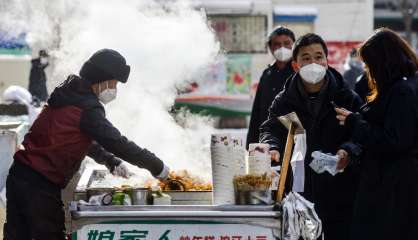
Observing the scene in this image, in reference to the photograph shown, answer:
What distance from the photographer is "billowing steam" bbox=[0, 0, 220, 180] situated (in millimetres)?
7316

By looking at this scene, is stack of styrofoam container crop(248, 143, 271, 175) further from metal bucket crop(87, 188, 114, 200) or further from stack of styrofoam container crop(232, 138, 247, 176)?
metal bucket crop(87, 188, 114, 200)

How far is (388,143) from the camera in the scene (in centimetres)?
470

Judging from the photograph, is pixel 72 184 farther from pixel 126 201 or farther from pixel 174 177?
pixel 126 201

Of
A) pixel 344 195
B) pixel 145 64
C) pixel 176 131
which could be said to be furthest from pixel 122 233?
pixel 145 64

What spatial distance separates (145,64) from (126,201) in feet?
11.0

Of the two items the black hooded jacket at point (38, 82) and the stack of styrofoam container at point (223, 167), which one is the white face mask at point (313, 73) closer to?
the stack of styrofoam container at point (223, 167)

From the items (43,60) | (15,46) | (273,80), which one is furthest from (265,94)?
(15,46)

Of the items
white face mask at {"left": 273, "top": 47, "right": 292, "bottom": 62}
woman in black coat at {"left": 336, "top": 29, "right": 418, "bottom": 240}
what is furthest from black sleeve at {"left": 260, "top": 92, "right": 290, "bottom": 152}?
white face mask at {"left": 273, "top": 47, "right": 292, "bottom": 62}

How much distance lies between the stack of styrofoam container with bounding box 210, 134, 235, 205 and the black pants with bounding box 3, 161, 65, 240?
977 mm

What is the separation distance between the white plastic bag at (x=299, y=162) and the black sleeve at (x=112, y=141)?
774mm

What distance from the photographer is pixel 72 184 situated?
19.8ft

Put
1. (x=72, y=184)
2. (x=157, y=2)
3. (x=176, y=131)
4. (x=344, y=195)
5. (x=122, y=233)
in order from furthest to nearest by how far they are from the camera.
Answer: (x=157, y=2), (x=176, y=131), (x=72, y=184), (x=344, y=195), (x=122, y=233)

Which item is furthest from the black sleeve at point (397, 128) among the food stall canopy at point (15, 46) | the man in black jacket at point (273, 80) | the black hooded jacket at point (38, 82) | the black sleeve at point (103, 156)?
the food stall canopy at point (15, 46)

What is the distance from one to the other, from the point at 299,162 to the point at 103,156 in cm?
127
